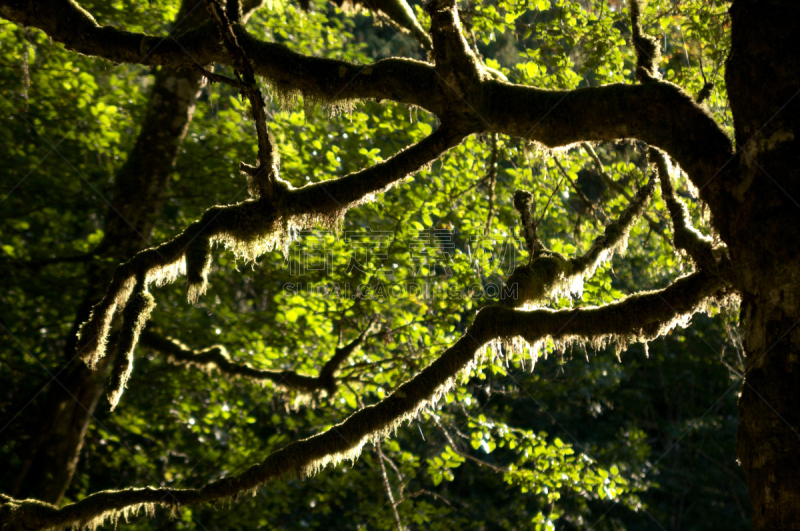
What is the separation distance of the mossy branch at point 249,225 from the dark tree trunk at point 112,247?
6.23 ft

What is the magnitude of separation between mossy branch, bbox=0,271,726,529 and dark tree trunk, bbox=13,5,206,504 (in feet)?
5.88

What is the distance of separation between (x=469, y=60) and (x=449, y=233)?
166 inches

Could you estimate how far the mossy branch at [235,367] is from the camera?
577cm

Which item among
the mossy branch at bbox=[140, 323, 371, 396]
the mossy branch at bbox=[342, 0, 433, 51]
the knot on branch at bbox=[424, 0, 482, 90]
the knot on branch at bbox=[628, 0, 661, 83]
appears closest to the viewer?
the knot on branch at bbox=[424, 0, 482, 90]

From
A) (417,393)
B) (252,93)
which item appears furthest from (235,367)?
(252,93)

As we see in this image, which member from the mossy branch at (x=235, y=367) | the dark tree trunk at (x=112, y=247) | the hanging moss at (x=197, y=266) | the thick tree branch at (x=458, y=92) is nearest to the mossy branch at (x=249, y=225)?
the hanging moss at (x=197, y=266)

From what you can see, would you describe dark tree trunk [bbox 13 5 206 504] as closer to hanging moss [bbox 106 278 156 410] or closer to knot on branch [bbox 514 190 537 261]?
hanging moss [bbox 106 278 156 410]

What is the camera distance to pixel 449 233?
6867 millimetres

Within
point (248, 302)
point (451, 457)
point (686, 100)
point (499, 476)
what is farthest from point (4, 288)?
point (499, 476)

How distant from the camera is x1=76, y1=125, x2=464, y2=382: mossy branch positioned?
9.74 ft

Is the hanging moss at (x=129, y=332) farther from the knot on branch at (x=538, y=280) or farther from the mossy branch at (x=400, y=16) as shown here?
the mossy branch at (x=400, y=16)

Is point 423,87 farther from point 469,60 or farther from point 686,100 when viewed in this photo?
point 686,100

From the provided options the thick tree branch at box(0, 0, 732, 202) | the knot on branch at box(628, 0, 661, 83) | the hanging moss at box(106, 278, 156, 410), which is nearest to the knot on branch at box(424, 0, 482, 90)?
the thick tree branch at box(0, 0, 732, 202)

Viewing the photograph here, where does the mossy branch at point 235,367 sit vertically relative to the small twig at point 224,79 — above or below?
above
